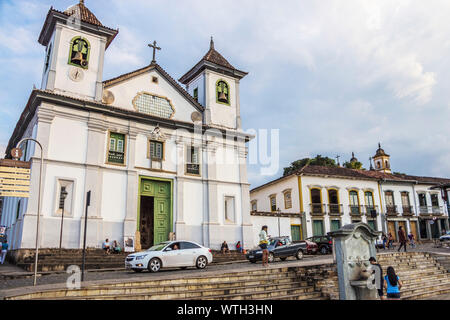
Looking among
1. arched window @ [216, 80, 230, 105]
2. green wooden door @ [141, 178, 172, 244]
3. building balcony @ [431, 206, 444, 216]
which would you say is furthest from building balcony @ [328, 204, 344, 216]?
green wooden door @ [141, 178, 172, 244]

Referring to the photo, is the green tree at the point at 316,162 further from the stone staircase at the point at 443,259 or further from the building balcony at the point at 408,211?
the stone staircase at the point at 443,259

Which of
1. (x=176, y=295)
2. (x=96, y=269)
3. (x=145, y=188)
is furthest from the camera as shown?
(x=145, y=188)

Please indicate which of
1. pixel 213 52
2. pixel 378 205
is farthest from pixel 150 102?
pixel 378 205

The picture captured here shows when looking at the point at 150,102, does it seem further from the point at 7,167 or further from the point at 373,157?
the point at 373,157

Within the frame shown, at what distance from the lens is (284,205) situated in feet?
108

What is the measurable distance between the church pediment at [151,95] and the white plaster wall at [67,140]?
2312 mm

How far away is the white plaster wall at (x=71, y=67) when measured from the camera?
60.1 ft

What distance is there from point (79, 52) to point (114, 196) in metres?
7.89

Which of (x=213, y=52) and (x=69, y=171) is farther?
(x=213, y=52)

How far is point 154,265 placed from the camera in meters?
13.1

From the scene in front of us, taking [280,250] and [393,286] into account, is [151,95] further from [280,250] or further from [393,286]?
[393,286]

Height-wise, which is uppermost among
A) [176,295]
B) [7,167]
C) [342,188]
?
[342,188]

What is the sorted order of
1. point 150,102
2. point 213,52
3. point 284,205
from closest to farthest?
point 150,102
point 213,52
point 284,205

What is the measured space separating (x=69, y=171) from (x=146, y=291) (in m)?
10.4
